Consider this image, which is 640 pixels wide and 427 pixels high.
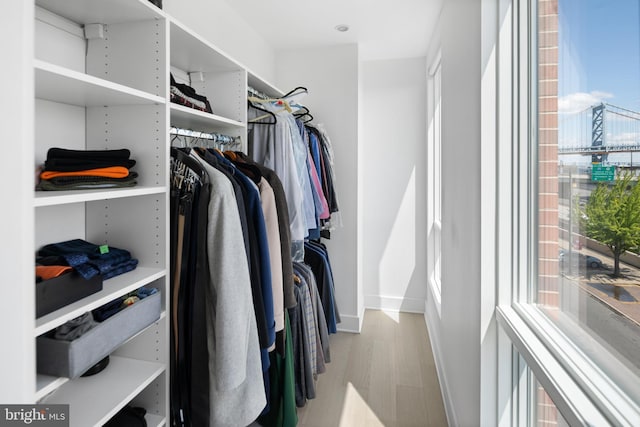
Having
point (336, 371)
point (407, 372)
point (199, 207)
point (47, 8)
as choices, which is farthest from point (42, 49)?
point (407, 372)

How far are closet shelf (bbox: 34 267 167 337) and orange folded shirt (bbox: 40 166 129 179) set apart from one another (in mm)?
341

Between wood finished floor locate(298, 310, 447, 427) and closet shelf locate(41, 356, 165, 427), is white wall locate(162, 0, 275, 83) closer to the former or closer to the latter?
closet shelf locate(41, 356, 165, 427)

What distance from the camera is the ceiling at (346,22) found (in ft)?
7.98

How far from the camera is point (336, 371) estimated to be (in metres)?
2.55

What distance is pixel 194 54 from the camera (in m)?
1.63

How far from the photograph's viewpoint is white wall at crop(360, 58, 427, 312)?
3.59 metres

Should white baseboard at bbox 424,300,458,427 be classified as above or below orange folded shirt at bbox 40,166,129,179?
below

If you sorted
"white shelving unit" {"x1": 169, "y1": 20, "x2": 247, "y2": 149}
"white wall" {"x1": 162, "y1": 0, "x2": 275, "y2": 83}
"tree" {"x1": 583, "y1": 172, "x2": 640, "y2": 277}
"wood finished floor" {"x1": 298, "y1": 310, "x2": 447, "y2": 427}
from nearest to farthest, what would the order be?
"tree" {"x1": 583, "y1": 172, "x2": 640, "y2": 277} → "white shelving unit" {"x1": 169, "y1": 20, "x2": 247, "y2": 149} → "white wall" {"x1": 162, "y1": 0, "x2": 275, "y2": 83} → "wood finished floor" {"x1": 298, "y1": 310, "x2": 447, "y2": 427}

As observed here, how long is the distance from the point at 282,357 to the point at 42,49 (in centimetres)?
159

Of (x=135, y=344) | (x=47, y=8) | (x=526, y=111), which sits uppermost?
(x=47, y=8)

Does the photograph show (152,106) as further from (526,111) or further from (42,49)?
(526,111)

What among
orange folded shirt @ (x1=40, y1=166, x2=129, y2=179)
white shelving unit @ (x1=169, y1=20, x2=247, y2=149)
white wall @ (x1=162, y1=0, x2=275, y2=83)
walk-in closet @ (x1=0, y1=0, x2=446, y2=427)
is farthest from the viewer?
white wall @ (x1=162, y1=0, x2=275, y2=83)

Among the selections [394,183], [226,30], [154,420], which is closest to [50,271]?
[154,420]

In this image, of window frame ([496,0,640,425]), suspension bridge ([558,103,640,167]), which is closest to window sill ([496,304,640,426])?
window frame ([496,0,640,425])
